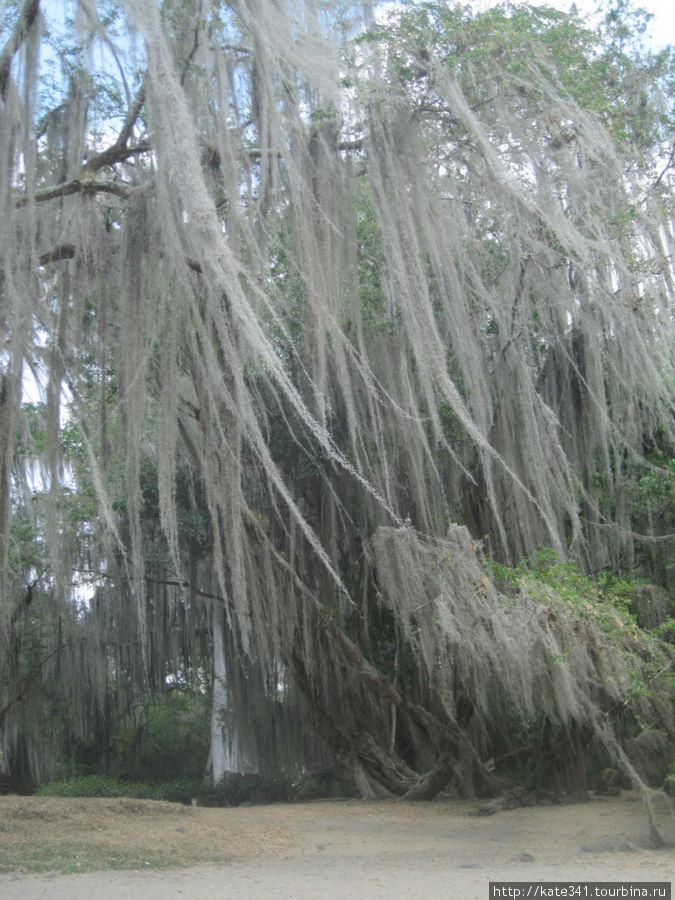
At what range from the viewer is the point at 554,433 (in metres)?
7.86

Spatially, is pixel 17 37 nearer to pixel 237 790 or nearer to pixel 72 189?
pixel 72 189

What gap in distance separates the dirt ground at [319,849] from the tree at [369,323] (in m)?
0.88

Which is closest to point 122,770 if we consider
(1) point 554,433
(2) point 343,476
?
(2) point 343,476

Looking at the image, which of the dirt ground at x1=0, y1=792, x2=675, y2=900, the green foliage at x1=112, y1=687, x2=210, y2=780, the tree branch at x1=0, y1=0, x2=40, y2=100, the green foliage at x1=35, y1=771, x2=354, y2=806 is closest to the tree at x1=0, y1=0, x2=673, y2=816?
the tree branch at x1=0, y1=0, x2=40, y2=100

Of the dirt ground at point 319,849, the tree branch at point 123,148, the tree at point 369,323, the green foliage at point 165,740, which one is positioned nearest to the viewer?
the dirt ground at point 319,849

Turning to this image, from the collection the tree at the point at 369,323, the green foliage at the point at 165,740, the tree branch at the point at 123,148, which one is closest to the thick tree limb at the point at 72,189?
the tree at the point at 369,323

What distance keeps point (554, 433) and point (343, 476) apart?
247 cm

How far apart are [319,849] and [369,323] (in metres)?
4.88

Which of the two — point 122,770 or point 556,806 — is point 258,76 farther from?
point 122,770

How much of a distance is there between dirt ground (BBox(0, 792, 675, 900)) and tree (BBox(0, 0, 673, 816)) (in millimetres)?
881

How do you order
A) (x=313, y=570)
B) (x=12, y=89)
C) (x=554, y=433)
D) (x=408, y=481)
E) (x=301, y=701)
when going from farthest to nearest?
(x=301, y=701) < (x=313, y=570) < (x=408, y=481) < (x=554, y=433) < (x=12, y=89)

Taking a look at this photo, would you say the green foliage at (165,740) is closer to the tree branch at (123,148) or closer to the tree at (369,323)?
the tree at (369,323)

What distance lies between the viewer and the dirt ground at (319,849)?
15.4ft

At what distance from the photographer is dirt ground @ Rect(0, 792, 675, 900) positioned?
469cm
